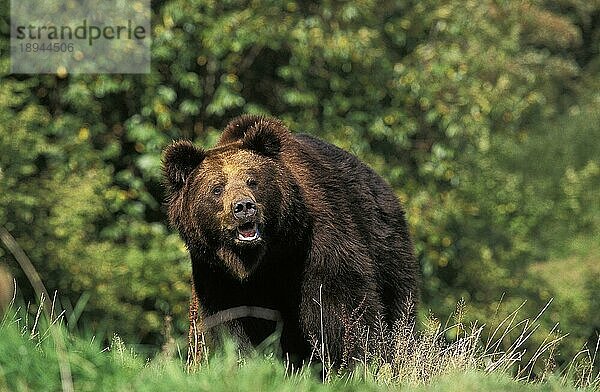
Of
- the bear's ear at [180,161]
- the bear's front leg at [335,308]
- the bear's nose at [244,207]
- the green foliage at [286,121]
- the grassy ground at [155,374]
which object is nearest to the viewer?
the grassy ground at [155,374]

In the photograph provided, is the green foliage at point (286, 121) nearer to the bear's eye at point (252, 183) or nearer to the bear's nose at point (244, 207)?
the bear's eye at point (252, 183)

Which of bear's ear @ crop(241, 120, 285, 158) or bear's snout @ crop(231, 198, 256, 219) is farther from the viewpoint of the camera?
bear's ear @ crop(241, 120, 285, 158)

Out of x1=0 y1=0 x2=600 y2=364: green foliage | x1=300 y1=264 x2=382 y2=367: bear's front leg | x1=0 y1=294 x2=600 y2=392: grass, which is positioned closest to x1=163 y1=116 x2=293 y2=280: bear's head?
x1=300 y1=264 x2=382 y2=367: bear's front leg

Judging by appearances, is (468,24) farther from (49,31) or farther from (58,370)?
(58,370)

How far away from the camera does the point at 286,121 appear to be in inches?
624

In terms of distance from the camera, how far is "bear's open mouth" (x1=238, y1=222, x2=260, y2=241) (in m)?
7.29

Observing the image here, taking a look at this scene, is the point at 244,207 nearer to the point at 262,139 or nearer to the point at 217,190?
the point at 217,190

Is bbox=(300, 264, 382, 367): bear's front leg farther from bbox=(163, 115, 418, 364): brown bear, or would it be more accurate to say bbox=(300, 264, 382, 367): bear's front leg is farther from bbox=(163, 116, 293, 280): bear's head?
bbox=(163, 116, 293, 280): bear's head

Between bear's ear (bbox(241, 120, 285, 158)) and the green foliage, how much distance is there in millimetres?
6100

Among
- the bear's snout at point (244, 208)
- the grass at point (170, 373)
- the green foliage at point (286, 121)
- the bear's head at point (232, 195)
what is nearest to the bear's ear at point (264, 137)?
the bear's head at point (232, 195)

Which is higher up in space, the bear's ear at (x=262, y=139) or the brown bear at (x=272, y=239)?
the bear's ear at (x=262, y=139)

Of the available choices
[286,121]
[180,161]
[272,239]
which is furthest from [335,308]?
[286,121]

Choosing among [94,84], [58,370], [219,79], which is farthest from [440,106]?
[58,370]

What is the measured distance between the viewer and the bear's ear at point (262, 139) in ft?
25.0
